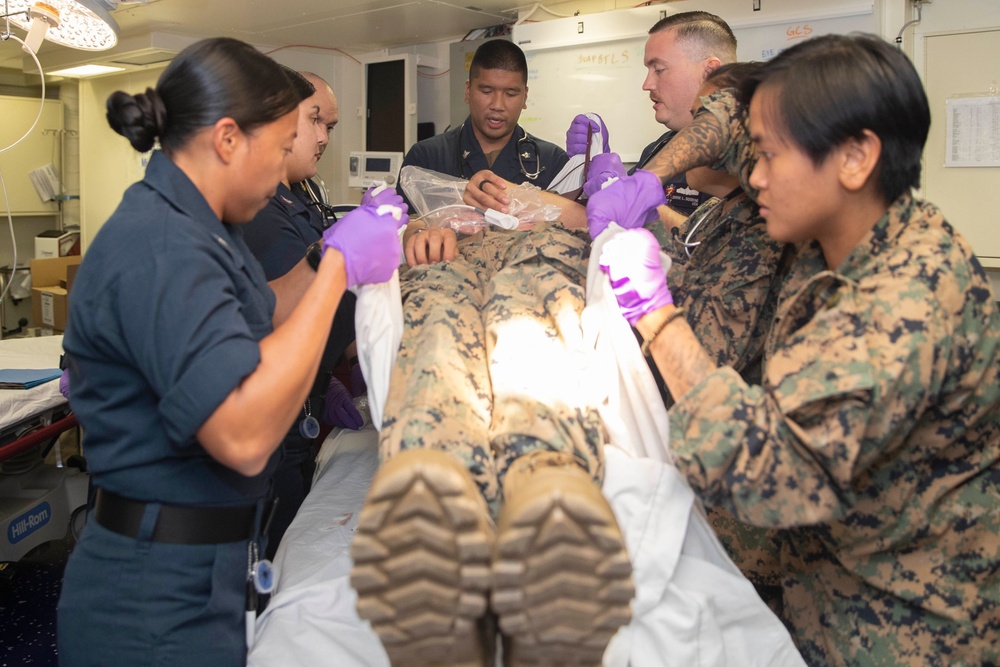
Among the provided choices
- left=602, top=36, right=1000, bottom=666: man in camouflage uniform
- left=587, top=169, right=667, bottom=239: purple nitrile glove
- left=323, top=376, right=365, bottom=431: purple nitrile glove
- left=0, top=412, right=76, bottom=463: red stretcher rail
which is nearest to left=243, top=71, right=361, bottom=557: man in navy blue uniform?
left=323, top=376, right=365, bottom=431: purple nitrile glove

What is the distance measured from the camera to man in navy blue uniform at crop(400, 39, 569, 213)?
3.26 meters

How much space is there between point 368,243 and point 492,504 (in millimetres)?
523

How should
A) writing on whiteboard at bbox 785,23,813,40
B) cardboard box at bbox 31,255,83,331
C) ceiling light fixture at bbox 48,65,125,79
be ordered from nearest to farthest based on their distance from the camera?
writing on whiteboard at bbox 785,23,813,40 < cardboard box at bbox 31,255,83,331 < ceiling light fixture at bbox 48,65,125,79

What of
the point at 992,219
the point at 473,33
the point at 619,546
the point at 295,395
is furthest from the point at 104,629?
the point at 473,33

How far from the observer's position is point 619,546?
3.06 feet

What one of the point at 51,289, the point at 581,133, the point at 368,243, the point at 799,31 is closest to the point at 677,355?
the point at 368,243

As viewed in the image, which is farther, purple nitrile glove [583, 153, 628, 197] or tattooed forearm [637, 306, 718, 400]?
purple nitrile glove [583, 153, 628, 197]

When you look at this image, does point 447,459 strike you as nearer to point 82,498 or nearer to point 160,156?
point 160,156

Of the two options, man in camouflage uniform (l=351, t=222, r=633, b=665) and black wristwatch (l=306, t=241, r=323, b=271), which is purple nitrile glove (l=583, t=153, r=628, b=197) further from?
black wristwatch (l=306, t=241, r=323, b=271)

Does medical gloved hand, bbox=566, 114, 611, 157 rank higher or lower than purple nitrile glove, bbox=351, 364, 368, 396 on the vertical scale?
higher

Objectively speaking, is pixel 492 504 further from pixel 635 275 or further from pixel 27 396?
pixel 27 396

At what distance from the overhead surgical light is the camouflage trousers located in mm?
1338

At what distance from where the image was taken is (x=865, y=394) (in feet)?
3.48

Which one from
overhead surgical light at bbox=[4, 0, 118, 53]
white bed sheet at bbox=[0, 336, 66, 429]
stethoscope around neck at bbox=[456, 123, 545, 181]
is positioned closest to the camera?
overhead surgical light at bbox=[4, 0, 118, 53]
